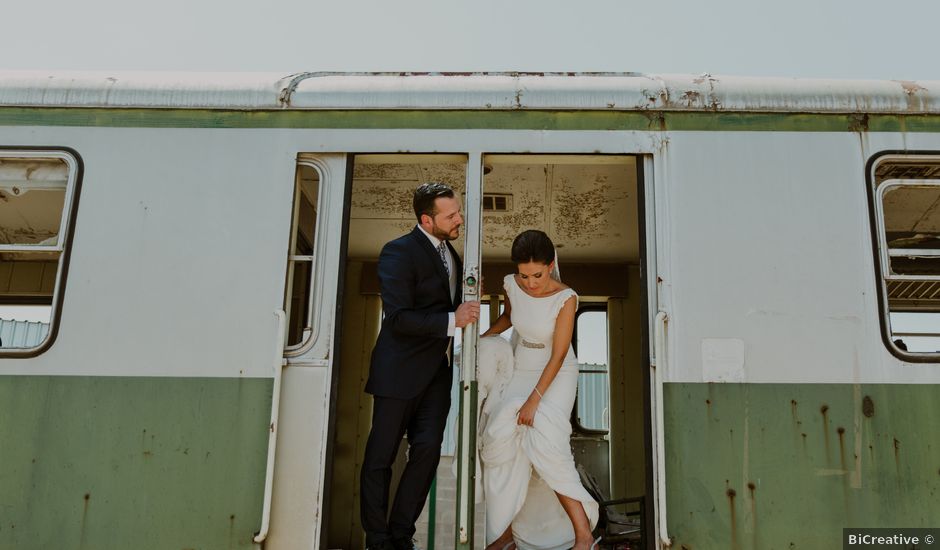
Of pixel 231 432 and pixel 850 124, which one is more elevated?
pixel 850 124

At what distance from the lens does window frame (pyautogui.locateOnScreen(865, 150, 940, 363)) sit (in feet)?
11.0

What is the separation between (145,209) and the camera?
3.58 m

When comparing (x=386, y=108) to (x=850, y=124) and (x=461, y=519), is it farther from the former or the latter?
(x=850, y=124)

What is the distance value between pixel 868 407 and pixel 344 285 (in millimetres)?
2644

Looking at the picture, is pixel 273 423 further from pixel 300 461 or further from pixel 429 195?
pixel 429 195

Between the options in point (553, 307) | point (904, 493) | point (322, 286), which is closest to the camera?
point (904, 493)

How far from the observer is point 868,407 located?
10.9ft

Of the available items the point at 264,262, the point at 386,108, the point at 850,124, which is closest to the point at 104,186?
the point at 264,262

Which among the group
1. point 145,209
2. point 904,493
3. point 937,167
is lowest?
point 904,493

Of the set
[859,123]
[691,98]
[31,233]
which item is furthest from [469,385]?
[31,233]

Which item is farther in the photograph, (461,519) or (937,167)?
(937,167)

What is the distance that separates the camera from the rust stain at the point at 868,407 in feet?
10.9

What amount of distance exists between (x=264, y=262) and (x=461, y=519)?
160cm

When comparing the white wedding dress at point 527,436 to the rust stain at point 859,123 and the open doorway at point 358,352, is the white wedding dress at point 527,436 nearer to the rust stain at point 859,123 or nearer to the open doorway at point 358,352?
the open doorway at point 358,352
